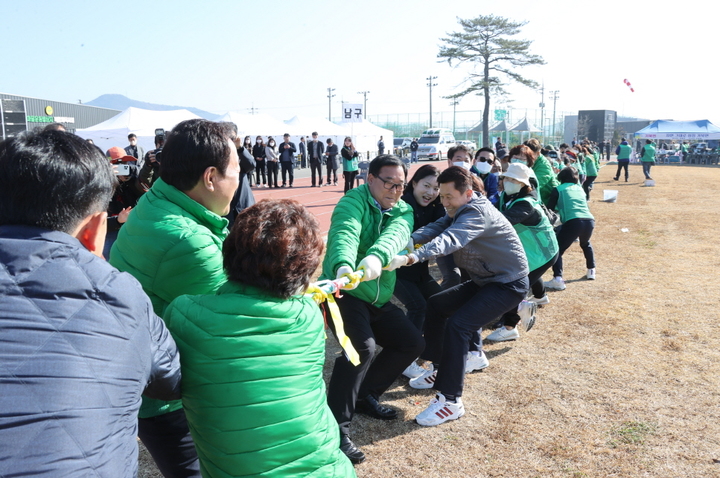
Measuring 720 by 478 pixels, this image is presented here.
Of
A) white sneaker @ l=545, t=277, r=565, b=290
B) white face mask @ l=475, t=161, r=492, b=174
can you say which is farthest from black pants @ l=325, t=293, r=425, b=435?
white sneaker @ l=545, t=277, r=565, b=290

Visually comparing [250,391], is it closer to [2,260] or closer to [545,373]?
[2,260]

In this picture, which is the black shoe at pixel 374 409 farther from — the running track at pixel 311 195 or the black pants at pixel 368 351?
the running track at pixel 311 195

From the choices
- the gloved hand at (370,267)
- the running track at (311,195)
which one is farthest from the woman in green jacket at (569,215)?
the running track at (311,195)

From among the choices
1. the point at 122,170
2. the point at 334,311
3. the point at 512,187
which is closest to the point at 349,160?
the point at 122,170

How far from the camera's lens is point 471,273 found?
419 cm

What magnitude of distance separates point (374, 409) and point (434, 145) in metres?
37.8

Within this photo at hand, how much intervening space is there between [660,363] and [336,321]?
3819 mm

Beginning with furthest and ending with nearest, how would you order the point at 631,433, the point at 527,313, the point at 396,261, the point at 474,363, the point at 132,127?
1. the point at 132,127
2. the point at 527,313
3. the point at 474,363
4. the point at 631,433
5. the point at 396,261

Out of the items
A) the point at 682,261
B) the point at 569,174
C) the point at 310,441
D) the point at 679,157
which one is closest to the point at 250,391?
the point at 310,441

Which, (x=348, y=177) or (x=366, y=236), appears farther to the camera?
(x=348, y=177)

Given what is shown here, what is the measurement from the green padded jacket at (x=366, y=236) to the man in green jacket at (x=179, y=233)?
1.04 metres

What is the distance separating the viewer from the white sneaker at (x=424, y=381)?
4.57 meters

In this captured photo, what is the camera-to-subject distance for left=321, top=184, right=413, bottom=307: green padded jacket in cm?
317

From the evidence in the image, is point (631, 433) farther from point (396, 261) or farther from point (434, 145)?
point (434, 145)
